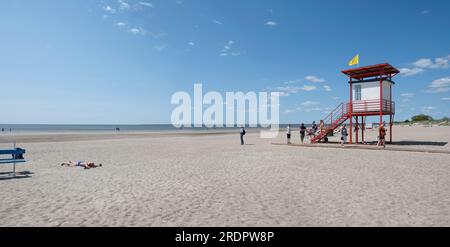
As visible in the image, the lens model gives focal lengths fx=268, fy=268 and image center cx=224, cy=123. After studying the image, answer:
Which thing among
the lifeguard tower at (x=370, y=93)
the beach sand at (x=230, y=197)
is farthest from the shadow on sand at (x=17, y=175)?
the lifeguard tower at (x=370, y=93)

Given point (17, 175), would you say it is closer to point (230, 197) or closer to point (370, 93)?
point (230, 197)

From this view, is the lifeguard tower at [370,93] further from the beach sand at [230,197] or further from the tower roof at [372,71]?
the beach sand at [230,197]

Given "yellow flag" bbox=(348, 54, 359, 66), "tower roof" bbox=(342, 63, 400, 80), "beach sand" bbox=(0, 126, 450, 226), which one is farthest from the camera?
"yellow flag" bbox=(348, 54, 359, 66)

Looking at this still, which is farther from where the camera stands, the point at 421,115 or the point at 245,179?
the point at 421,115

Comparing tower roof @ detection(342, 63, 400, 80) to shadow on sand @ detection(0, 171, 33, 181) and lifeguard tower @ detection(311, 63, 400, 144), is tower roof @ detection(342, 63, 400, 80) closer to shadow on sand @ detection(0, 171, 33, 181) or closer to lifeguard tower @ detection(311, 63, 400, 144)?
lifeguard tower @ detection(311, 63, 400, 144)

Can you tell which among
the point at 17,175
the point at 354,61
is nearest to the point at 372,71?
the point at 354,61

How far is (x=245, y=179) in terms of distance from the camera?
31.0ft

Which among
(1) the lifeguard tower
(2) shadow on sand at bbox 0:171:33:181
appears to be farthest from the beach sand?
(1) the lifeguard tower

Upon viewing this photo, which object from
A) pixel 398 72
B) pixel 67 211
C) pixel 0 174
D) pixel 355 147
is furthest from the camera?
pixel 398 72

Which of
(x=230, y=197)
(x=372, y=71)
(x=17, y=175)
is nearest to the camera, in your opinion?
(x=230, y=197)

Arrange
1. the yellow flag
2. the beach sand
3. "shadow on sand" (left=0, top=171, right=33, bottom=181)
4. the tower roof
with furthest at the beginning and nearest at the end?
the yellow flag, the tower roof, "shadow on sand" (left=0, top=171, right=33, bottom=181), the beach sand
